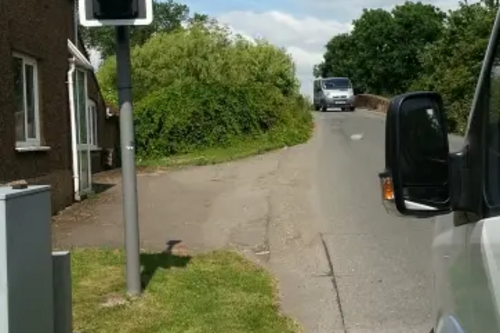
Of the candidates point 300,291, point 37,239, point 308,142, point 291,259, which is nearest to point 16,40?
point 291,259

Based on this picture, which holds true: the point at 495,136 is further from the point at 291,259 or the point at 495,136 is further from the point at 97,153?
the point at 97,153

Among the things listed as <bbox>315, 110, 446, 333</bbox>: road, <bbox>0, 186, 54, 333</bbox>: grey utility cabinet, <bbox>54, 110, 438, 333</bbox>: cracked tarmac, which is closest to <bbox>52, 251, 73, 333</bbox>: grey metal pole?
<bbox>0, 186, 54, 333</bbox>: grey utility cabinet

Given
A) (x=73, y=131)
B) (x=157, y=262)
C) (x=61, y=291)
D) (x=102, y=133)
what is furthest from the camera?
(x=102, y=133)

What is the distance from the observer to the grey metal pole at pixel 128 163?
23.2 ft

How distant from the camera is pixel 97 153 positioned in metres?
20.5

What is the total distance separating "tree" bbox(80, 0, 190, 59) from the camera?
68.5 metres

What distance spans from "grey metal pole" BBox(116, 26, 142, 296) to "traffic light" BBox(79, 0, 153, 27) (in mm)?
326

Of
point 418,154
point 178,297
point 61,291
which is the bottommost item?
point 178,297

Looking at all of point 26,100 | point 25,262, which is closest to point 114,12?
point 25,262

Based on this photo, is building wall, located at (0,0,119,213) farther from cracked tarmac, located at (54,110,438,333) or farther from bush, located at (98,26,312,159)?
bush, located at (98,26,312,159)

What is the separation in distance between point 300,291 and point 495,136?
17.9 feet

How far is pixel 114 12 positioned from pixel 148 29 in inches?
2581

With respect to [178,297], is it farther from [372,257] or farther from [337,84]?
[337,84]

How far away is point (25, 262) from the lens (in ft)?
14.3
